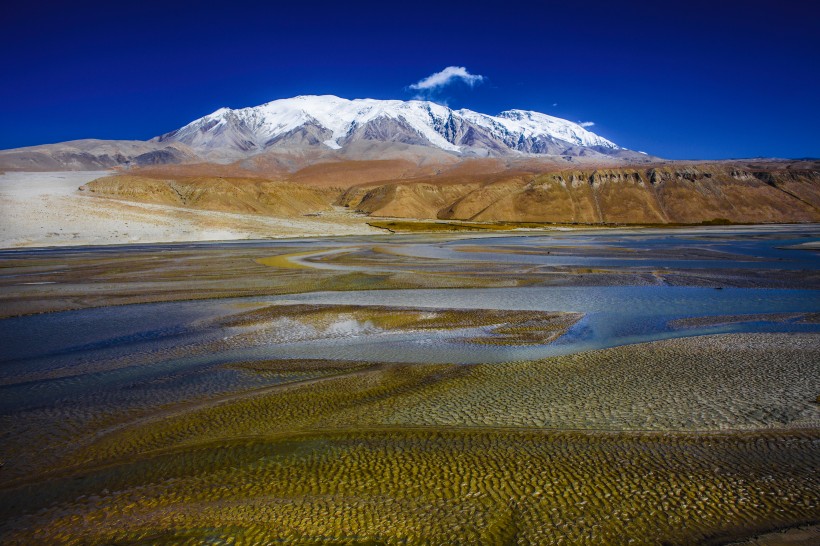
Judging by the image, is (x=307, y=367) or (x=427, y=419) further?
(x=307, y=367)

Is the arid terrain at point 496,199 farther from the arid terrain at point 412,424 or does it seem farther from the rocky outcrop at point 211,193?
the arid terrain at point 412,424

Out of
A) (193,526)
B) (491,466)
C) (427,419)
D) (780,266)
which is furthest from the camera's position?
(780,266)

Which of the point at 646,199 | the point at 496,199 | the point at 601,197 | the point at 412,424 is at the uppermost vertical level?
the point at 601,197

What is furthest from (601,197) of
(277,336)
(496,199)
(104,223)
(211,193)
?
(277,336)

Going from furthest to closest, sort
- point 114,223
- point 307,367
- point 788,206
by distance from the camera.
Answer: point 788,206
point 114,223
point 307,367

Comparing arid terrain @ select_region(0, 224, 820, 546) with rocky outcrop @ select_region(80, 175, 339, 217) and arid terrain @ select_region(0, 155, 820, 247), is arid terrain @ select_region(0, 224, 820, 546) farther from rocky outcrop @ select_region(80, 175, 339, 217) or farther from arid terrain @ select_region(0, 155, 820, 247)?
rocky outcrop @ select_region(80, 175, 339, 217)

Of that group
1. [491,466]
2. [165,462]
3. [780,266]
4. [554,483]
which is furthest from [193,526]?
[780,266]

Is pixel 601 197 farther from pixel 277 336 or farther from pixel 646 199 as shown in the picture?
pixel 277 336

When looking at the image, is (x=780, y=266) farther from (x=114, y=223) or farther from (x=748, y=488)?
(x=114, y=223)
